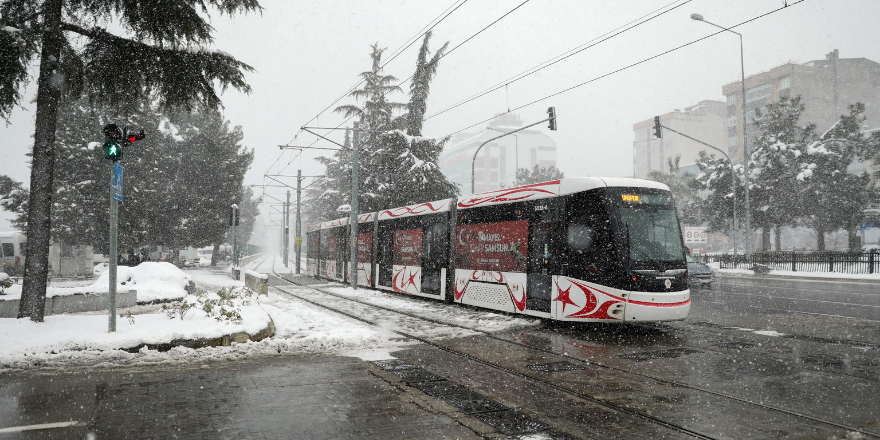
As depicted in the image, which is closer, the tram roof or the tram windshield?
the tram windshield

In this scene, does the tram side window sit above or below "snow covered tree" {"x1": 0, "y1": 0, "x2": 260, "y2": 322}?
below

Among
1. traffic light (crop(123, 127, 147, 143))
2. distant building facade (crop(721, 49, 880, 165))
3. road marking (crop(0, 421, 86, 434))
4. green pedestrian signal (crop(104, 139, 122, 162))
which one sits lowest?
road marking (crop(0, 421, 86, 434))

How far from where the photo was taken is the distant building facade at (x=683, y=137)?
326 feet

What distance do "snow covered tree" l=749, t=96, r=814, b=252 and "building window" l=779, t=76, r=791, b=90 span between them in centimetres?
3599

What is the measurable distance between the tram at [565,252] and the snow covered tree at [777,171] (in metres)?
32.4

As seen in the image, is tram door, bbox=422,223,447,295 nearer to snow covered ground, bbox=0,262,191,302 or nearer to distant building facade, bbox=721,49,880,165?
snow covered ground, bbox=0,262,191,302

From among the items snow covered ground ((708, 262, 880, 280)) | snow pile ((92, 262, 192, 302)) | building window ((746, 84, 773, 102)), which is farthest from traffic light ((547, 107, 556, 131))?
building window ((746, 84, 773, 102))

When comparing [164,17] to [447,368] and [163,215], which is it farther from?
[163,215]

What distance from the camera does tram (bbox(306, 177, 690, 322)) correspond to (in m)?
10.1

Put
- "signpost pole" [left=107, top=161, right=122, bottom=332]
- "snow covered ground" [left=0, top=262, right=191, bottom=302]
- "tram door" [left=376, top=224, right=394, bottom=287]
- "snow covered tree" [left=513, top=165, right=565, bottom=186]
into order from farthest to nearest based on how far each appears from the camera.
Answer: "snow covered tree" [left=513, top=165, right=565, bottom=186], "tram door" [left=376, top=224, right=394, bottom=287], "snow covered ground" [left=0, top=262, right=191, bottom=302], "signpost pole" [left=107, top=161, right=122, bottom=332]

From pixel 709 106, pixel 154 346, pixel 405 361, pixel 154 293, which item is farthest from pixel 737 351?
pixel 709 106

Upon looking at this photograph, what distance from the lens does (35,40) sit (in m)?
9.41

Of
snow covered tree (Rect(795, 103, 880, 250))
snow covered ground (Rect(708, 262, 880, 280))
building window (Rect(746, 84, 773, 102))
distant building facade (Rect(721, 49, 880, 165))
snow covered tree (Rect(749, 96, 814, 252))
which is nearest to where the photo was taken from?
snow covered ground (Rect(708, 262, 880, 280))

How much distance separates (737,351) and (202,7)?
10785 millimetres
